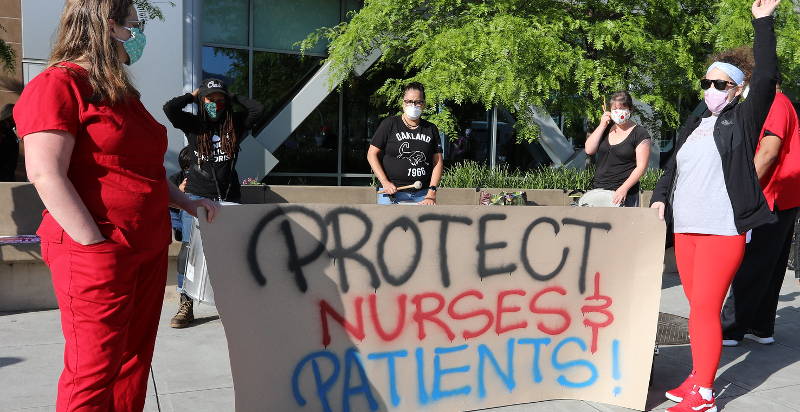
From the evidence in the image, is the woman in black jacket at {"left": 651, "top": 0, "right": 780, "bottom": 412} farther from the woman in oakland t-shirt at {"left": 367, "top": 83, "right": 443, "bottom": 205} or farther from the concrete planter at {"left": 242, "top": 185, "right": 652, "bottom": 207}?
the concrete planter at {"left": 242, "top": 185, "right": 652, "bottom": 207}

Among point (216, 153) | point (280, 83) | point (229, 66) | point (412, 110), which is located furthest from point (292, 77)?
point (216, 153)

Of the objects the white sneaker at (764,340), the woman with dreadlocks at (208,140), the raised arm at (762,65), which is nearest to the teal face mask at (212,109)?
the woman with dreadlocks at (208,140)

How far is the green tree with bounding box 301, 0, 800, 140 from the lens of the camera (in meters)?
7.02

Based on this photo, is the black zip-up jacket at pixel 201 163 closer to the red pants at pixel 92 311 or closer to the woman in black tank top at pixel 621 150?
the red pants at pixel 92 311

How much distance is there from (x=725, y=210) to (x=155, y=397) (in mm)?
3041

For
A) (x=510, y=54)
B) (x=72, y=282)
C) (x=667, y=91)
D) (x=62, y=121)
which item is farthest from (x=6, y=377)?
(x=667, y=91)

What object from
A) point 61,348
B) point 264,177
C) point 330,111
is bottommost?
point 61,348

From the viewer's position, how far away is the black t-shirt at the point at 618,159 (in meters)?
5.35

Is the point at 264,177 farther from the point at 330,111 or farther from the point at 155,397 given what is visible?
the point at 155,397

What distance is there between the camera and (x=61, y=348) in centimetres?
436

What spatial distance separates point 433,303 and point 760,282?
2.82 metres

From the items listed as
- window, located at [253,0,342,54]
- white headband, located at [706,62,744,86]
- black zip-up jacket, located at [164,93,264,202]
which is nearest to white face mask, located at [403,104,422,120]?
black zip-up jacket, located at [164,93,264,202]

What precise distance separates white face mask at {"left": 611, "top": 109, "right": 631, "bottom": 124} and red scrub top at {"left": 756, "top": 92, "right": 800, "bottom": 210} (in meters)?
1.06

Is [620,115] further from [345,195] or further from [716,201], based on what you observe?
[345,195]
